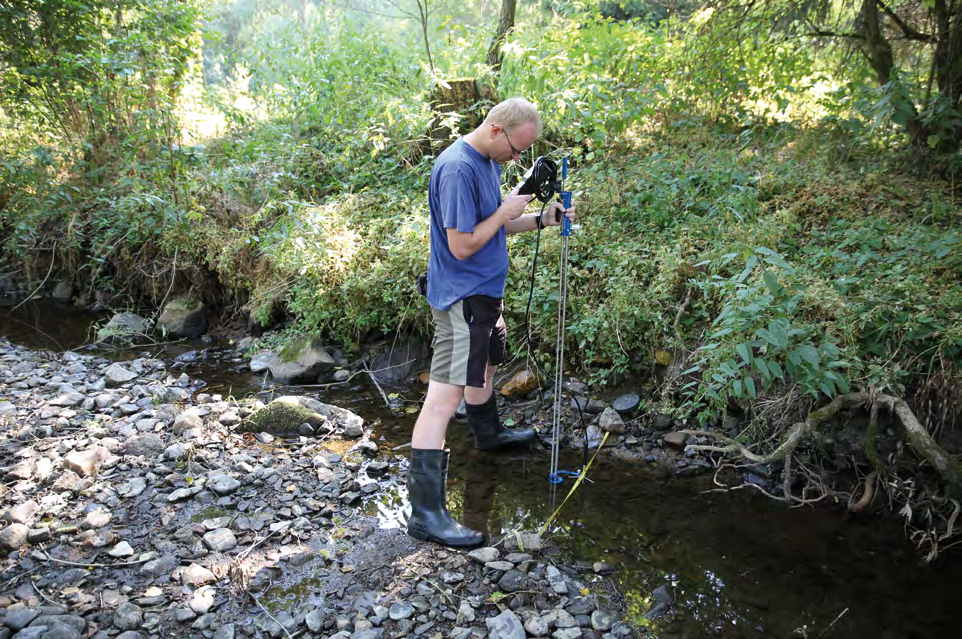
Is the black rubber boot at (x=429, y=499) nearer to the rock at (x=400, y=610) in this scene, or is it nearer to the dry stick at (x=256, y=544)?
the rock at (x=400, y=610)

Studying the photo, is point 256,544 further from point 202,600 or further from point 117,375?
point 117,375

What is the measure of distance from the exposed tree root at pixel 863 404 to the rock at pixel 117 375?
4.55 meters

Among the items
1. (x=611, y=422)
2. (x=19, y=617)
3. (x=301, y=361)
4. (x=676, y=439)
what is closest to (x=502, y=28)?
(x=301, y=361)

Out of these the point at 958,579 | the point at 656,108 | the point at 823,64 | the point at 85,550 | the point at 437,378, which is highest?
the point at 823,64

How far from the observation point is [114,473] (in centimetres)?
355

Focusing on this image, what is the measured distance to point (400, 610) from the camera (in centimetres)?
256

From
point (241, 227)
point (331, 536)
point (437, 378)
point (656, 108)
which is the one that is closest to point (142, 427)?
point (331, 536)

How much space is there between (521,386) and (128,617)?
2.95 meters

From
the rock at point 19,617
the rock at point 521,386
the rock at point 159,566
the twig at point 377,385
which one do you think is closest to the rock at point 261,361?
the twig at point 377,385

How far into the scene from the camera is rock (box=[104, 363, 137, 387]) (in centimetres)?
511

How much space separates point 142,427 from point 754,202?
483 cm

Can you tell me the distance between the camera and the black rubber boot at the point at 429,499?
3.04m

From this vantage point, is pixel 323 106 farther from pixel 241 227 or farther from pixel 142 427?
pixel 142 427

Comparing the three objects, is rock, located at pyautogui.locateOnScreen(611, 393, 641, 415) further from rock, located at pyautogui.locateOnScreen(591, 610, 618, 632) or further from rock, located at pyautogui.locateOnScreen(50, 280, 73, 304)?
rock, located at pyautogui.locateOnScreen(50, 280, 73, 304)
